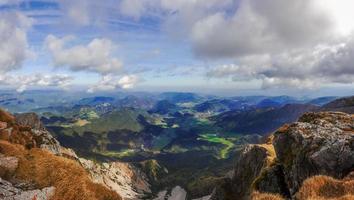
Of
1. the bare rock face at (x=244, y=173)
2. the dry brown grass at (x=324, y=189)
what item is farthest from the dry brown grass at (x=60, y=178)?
the bare rock face at (x=244, y=173)

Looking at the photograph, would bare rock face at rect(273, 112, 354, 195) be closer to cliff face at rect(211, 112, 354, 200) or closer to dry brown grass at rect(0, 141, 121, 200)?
cliff face at rect(211, 112, 354, 200)

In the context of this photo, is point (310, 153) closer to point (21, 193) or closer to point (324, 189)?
point (324, 189)

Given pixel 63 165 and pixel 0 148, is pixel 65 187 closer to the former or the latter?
pixel 63 165

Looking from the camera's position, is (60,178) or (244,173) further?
(244,173)

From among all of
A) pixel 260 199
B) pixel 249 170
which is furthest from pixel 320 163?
pixel 249 170

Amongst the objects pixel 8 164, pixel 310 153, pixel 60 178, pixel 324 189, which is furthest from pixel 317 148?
pixel 8 164
